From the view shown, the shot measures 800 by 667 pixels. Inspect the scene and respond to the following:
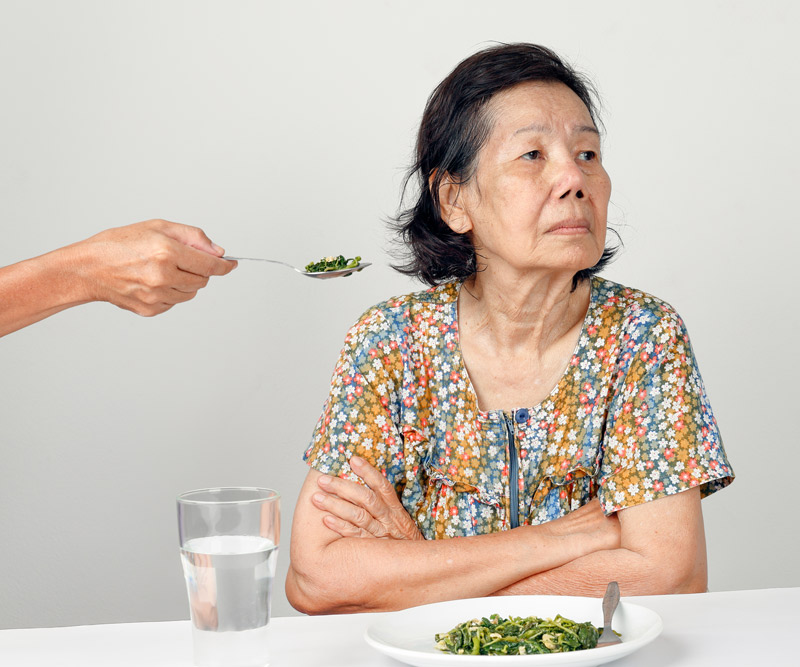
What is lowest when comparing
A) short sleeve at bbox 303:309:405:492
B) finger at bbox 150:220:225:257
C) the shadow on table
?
the shadow on table

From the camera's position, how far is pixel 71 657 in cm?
106

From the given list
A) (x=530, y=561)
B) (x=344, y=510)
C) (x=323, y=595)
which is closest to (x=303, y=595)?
(x=323, y=595)

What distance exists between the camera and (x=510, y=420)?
1801mm

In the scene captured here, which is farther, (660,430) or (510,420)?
(510,420)

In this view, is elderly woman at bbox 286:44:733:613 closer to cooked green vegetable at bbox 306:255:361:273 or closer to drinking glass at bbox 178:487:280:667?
cooked green vegetable at bbox 306:255:361:273

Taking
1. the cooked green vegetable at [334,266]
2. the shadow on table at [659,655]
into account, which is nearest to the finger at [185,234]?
the cooked green vegetable at [334,266]

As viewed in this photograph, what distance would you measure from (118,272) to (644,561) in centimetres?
102

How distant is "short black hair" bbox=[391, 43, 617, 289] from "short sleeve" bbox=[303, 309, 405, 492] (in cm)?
26

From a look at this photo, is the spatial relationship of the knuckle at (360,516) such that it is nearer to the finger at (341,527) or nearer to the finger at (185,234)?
the finger at (341,527)

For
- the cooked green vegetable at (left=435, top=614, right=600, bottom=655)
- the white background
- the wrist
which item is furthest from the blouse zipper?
the white background

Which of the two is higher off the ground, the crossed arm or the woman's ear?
the woman's ear

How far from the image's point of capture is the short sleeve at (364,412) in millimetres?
1788

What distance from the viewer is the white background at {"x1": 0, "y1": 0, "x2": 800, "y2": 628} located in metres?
2.56

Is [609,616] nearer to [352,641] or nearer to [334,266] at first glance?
[352,641]
